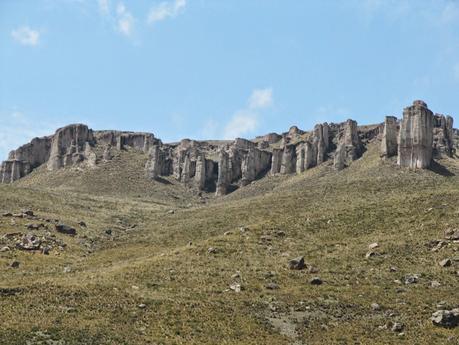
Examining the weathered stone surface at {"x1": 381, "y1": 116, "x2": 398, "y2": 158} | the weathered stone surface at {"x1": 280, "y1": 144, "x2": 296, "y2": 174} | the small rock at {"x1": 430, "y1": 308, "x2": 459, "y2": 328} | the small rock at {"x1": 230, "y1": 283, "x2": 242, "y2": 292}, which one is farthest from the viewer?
the weathered stone surface at {"x1": 280, "y1": 144, "x2": 296, "y2": 174}

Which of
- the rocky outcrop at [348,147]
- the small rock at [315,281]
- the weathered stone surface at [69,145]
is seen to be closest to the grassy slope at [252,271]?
the small rock at [315,281]

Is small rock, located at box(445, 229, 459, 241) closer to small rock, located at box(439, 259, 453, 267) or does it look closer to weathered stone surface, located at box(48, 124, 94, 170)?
small rock, located at box(439, 259, 453, 267)

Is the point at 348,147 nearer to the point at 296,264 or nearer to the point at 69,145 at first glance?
the point at 296,264

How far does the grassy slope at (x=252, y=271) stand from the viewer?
39.9 metres

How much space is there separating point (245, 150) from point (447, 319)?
124m

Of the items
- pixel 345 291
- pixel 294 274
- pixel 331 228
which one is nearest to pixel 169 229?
pixel 331 228

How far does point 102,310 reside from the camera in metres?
42.0

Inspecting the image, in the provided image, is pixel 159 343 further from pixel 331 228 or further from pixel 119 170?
pixel 119 170

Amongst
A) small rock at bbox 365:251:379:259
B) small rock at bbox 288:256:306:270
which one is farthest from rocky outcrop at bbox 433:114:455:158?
small rock at bbox 288:256:306:270

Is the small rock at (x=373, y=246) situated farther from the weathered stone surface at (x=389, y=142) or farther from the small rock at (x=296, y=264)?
the weathered stone surface at (x=389, y=142)

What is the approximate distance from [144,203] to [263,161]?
141 feet

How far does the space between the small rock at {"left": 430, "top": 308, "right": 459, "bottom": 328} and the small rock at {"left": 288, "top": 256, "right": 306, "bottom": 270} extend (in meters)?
16.4

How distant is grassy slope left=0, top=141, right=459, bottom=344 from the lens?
39.9 metres

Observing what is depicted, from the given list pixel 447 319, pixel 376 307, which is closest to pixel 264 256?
pixel 376 307
